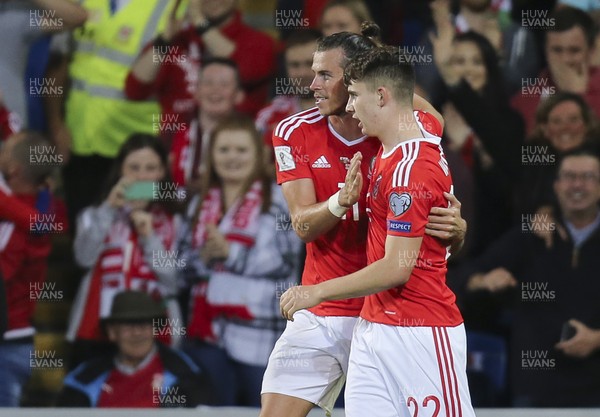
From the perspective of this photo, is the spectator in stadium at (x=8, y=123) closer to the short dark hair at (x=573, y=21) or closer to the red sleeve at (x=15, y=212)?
the red sleeve at (x=15, y=212)

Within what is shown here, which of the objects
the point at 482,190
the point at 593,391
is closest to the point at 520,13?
the point at 482,190

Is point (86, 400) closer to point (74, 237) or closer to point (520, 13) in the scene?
point (74, 237)

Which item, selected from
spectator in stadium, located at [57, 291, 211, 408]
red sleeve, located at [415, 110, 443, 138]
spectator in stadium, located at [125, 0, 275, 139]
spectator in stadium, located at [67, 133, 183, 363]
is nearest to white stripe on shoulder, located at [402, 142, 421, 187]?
red sleeve, located at [415, 110, 443, 138]

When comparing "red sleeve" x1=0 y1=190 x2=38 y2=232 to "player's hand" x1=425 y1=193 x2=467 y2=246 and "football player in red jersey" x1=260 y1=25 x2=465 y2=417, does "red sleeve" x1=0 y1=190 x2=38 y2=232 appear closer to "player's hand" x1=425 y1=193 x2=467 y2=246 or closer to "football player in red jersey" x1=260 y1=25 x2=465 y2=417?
"football player in red jersey" x1=260 y1=25 x2=465 y2=417

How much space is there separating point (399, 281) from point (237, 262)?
2663 mm

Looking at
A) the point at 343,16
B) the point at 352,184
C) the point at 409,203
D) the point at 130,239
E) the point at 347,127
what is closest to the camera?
the point at 409,203

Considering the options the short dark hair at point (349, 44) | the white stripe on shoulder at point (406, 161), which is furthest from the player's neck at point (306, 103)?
the white stripe on shoulder at point (406, 161)

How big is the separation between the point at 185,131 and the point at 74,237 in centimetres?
86

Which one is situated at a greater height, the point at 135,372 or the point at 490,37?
the point at 490,37

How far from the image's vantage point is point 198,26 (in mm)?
5598

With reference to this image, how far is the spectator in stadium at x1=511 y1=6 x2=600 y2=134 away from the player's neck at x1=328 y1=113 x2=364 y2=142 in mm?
2273

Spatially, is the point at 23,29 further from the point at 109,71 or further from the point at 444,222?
the point at 444,222

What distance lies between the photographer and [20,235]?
5.64m

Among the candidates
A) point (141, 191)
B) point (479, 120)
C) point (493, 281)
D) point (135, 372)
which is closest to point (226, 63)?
point (141, 191)
